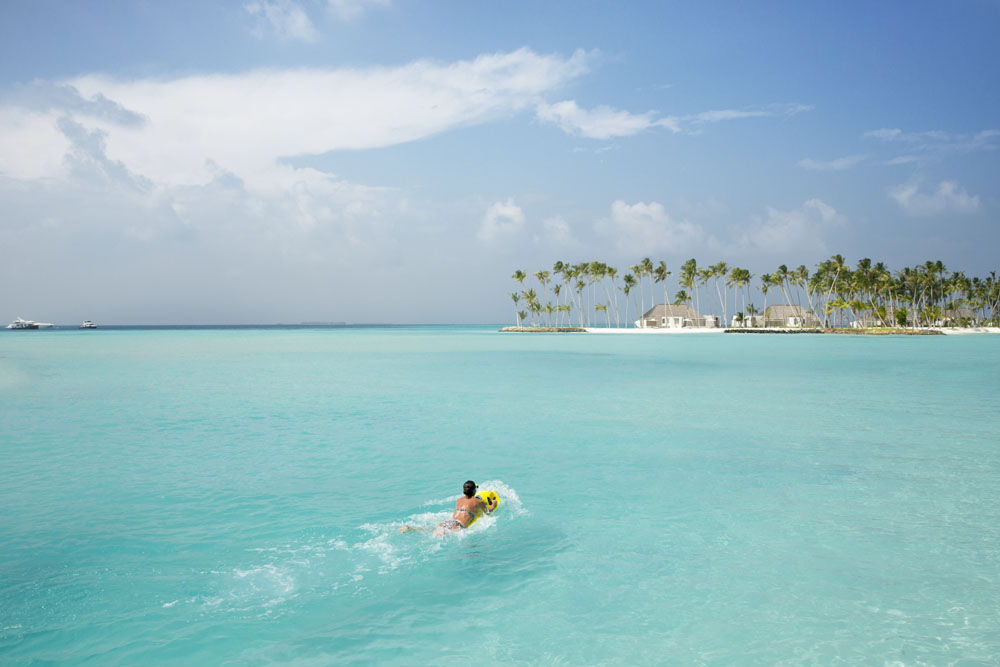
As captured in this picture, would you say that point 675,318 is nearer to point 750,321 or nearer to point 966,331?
point 750,321

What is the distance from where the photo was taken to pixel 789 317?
148 m

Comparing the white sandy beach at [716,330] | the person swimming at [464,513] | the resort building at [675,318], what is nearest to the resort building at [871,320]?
the white sandy beach at [716,330]

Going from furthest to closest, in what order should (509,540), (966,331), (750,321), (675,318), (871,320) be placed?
(750,321) < (675,318) < (871,320) < (966,331) < (509,540)

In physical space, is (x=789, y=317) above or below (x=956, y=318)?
above

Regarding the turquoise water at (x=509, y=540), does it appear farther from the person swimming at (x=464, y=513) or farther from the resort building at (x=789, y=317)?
the resort building at (x=789, y=317)

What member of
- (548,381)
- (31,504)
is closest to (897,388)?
(548,381)

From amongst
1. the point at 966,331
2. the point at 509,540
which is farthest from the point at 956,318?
the point at 509,540

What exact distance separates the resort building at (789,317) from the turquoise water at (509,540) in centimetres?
13515

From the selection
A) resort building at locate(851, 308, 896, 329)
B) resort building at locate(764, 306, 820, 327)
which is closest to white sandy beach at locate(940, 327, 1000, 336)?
resort building at locate(851, 308, 896, 329)

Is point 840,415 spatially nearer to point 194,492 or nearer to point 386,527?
point 386,527

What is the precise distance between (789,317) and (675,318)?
26.9m

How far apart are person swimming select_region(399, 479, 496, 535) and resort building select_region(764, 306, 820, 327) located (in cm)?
15402

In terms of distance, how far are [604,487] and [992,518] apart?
6.76 meters

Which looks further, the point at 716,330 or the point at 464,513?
the point at 716,330
